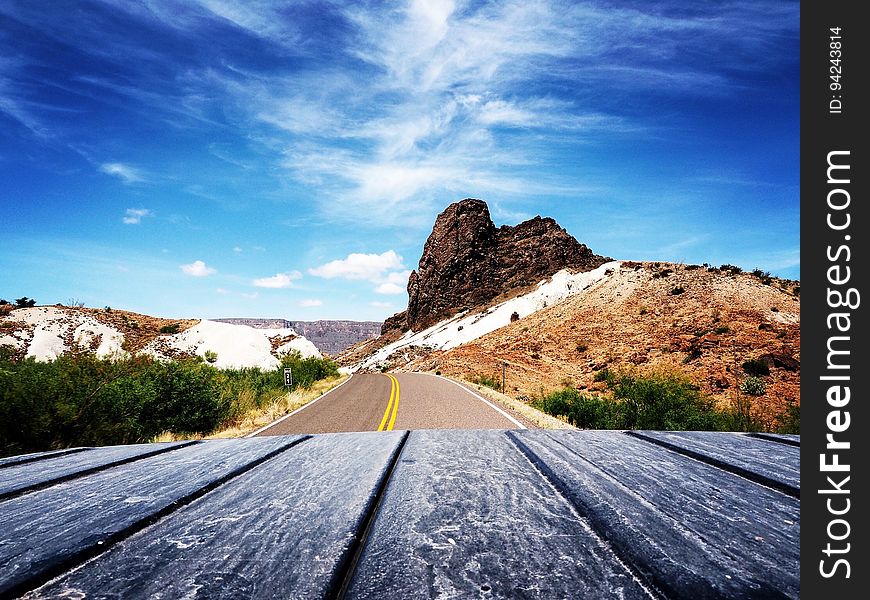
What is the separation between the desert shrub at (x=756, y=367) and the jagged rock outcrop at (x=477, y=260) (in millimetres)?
60659

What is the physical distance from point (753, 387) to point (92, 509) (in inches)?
1069

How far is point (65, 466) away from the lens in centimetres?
170

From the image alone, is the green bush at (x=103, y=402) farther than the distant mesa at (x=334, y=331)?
No

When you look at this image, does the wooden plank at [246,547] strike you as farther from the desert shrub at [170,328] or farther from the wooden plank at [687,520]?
the desert shrub at [170,328]

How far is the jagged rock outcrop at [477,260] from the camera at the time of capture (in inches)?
3622

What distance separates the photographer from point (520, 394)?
79.0 ft

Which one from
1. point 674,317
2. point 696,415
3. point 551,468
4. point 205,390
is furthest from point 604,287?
point 551,468

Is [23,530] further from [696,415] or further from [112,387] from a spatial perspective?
[696,415]

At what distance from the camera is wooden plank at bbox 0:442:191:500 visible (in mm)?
1378

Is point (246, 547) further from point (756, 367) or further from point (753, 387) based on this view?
point (756, 367)

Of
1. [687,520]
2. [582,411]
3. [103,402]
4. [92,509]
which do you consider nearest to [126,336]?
[103,402]

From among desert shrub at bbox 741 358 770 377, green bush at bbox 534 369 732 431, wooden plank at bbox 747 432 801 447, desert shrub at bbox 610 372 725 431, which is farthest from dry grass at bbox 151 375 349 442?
desert shrub at bbox 741 358 770 377

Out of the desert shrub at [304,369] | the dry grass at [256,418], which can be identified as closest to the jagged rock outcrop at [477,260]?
the desert shrub at [304,369]

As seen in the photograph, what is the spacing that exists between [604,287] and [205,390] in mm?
51398
